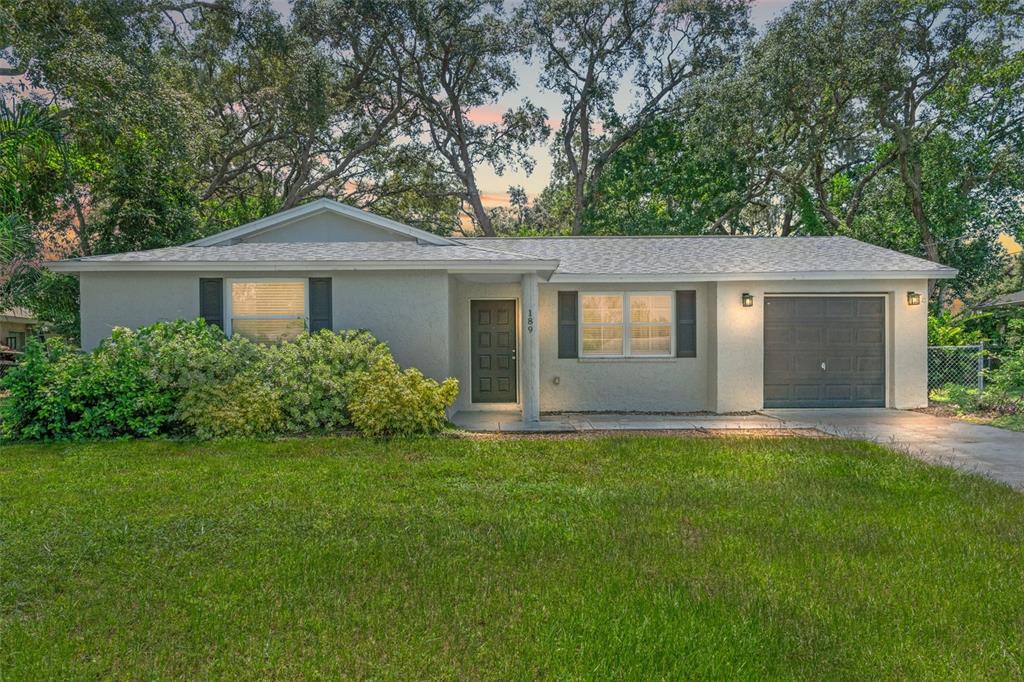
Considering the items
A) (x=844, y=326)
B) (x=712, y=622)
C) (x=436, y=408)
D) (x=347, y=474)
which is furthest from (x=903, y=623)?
(x=844, y=326)

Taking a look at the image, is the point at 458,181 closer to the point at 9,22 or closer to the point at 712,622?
the point at 9,22

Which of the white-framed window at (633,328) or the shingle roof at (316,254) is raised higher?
the shingle roof at (316,254)

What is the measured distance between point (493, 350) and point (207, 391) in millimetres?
5299

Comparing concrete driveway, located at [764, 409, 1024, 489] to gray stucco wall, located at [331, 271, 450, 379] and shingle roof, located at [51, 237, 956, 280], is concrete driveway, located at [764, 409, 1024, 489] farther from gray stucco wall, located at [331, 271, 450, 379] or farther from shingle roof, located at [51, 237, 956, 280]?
gray stucco wall, located at [331, 271, 450, 379]

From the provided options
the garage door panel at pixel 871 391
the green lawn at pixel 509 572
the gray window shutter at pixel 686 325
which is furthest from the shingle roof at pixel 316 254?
the garage door panel at pixel 871 391

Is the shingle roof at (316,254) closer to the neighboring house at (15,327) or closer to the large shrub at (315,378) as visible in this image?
the large shrub at (315,378)

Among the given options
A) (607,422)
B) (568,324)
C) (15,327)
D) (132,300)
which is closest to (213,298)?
(132,300)

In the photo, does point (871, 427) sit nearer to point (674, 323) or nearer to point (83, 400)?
point (674, 323)

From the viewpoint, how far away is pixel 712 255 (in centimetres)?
1293

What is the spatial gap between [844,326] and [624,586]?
998cm

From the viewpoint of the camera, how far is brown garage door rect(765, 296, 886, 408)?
12.0 meters

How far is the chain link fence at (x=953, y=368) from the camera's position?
12.5 m

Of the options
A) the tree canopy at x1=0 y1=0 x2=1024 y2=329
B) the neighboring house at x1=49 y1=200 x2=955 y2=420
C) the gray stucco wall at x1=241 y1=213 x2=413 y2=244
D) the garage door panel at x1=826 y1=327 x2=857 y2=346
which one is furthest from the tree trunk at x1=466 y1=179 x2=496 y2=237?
the garage door panel at x1=826 y1=327 x2=857 y2=346

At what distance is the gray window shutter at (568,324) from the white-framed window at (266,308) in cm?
456
